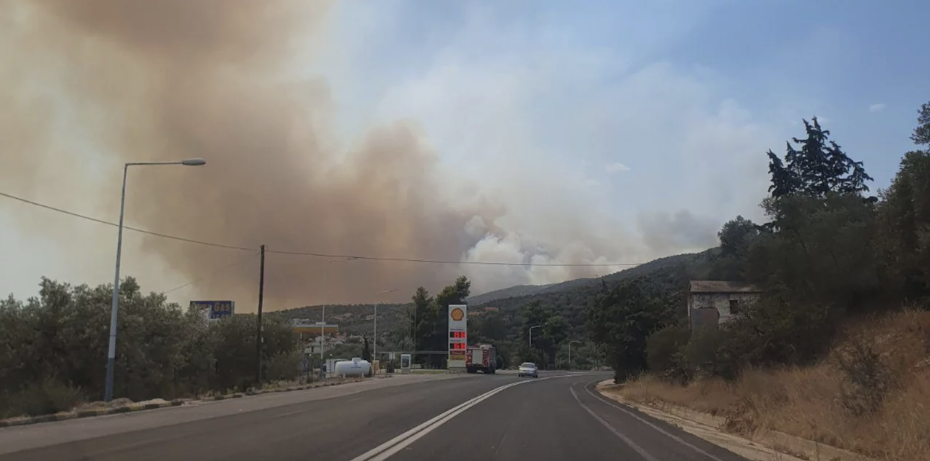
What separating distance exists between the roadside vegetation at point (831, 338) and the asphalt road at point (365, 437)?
346 centimetres

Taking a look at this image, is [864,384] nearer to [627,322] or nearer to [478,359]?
[627,322]

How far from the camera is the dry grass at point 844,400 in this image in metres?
13.4

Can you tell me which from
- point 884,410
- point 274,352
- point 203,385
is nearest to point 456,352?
point 274,352

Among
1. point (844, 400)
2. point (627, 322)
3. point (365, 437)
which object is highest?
point (627, 322)

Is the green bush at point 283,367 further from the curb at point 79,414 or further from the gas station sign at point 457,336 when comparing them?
the gas station sign at point 457,336

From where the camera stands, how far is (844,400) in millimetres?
17062

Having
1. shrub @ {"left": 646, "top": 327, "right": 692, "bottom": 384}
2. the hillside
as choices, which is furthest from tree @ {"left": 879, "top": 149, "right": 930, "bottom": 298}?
the hillside

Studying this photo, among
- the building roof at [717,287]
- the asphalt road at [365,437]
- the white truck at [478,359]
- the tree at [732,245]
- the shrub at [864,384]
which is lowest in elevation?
the white truck at [478,359]

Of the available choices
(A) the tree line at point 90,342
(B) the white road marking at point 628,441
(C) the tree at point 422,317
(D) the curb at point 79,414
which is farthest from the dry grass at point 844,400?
(C) the tree at point 422,317

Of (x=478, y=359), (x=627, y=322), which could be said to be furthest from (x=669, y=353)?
(x=478, y=359)

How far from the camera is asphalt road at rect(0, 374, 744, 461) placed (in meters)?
12.2

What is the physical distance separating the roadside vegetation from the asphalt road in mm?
3458

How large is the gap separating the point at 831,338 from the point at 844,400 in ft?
47.6

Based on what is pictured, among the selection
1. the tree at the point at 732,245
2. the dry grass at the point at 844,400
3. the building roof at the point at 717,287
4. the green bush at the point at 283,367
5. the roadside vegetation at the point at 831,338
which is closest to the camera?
the dry grass at the point at 844,400
